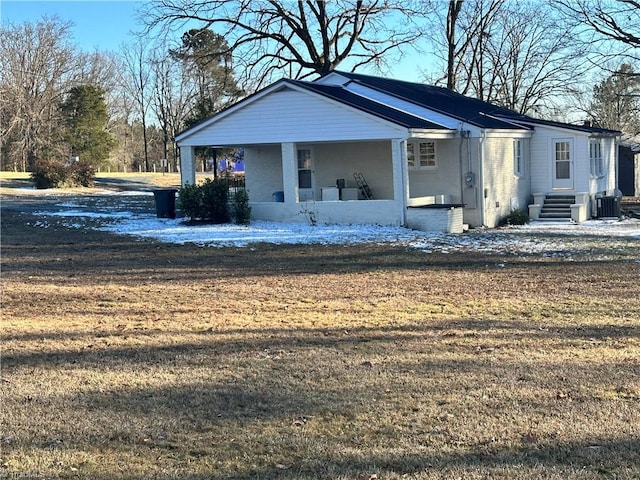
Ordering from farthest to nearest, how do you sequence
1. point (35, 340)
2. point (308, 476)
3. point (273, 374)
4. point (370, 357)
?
point (35, 340) < point (370, 357) < point (273, 374) < point (308, 476)

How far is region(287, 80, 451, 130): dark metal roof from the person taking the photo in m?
19.3

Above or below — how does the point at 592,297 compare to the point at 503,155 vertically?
below

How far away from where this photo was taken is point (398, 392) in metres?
5.47

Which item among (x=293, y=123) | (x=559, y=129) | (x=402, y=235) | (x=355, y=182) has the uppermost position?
(x=293, y=123)

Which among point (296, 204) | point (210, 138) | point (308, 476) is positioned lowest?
point (308, 476)

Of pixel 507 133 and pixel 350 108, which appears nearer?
pixel 350 108

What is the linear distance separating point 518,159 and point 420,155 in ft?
12.3

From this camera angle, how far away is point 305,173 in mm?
23328

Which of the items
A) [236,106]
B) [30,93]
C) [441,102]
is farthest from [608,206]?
[30,93]

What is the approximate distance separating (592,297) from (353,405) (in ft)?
A: 18.5

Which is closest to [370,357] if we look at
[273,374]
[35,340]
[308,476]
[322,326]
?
[273,374]

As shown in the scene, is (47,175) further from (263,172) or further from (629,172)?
(629,172)

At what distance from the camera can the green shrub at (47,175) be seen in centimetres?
3644

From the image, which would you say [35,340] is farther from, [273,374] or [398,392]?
[398,392]
